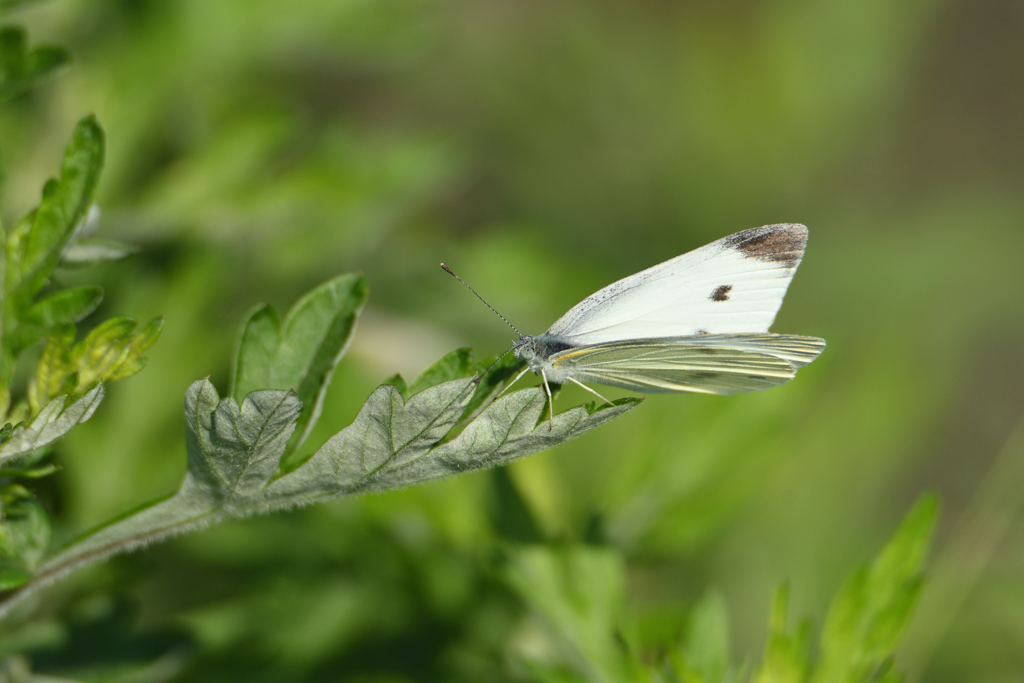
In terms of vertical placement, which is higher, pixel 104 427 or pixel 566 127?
pixel 566 127

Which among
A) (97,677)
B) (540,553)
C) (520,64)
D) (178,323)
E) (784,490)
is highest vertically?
(520,64)

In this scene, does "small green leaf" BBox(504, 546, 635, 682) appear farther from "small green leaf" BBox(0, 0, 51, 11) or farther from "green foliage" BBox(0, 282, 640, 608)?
"small green leaf" BBox(0, 0, 51, 11)

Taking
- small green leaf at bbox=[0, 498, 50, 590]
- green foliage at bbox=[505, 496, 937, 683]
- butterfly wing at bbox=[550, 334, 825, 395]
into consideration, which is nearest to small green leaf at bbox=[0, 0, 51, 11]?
small green leaf at bbox=[0, 498, 50, 590]

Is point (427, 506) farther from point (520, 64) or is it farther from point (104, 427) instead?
point (520, 64)

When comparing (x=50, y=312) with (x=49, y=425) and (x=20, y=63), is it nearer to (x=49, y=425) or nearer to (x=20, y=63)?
(x=49, y=425)

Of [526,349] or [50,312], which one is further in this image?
[526,349]

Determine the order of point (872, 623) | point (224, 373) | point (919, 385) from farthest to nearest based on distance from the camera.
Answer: point (919, 385) < point (224, 373) < point (872, 623)

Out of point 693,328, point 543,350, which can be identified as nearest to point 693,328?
point 693,328

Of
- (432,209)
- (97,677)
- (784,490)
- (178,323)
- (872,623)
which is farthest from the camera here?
(432,209)

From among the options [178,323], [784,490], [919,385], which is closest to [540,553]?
[178,323]
